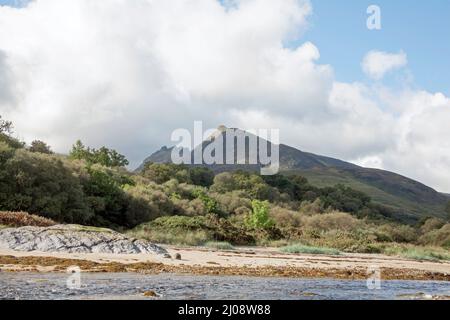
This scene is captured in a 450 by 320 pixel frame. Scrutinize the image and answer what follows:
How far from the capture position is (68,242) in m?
24.0

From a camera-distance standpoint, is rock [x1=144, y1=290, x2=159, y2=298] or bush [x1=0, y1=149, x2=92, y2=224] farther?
bush [x1=0, y1=149, x2=92, y2=224]

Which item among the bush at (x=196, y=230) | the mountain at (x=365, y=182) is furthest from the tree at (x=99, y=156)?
the mountain at (x=365, y=182)

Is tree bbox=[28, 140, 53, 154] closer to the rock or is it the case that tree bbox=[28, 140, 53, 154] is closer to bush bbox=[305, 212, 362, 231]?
bush bbox=[305, 212, 362, 231]

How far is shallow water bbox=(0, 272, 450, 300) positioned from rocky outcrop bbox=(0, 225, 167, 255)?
6837 mm

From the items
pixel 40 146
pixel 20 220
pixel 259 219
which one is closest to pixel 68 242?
pixel 20 220

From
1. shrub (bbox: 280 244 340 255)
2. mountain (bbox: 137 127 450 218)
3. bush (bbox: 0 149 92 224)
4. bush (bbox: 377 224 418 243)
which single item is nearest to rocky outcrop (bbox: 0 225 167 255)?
shrub (bbox: 280 244 340 255)

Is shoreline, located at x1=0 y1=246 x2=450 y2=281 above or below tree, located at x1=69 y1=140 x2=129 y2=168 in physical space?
below

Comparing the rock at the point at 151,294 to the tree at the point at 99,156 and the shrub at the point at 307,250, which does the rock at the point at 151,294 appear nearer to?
the shrub at the point at 307,250

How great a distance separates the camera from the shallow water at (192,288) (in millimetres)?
12820

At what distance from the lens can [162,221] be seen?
40219mm

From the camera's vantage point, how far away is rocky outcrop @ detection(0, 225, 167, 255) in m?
23.4

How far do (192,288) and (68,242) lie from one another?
430 inches
